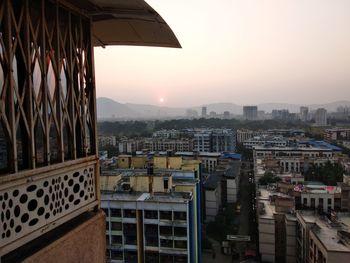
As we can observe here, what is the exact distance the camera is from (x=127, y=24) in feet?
8.41

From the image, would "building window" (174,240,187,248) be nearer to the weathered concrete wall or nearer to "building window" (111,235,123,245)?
"building window" (111,235,123,245)

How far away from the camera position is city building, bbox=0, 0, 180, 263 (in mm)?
1726

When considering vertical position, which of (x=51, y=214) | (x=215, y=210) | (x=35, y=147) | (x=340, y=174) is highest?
(x=35, y=147)

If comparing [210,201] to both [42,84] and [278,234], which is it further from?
[42,84]

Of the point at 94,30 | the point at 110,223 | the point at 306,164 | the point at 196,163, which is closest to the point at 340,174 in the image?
the point at 306,164

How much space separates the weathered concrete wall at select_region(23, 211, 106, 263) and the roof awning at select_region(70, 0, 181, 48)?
4.60ft

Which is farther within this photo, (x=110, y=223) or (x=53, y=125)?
(x=110, y=223)

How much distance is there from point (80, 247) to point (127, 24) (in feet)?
5.28

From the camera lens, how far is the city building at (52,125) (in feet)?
5.66

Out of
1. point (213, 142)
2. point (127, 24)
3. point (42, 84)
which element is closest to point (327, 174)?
point (213, 142)

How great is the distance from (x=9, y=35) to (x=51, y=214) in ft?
3.27

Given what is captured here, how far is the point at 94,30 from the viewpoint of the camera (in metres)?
2.75

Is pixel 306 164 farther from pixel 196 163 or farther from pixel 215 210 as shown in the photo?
pixel 196 163

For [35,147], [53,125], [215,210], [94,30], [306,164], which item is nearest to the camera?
[35,147]
